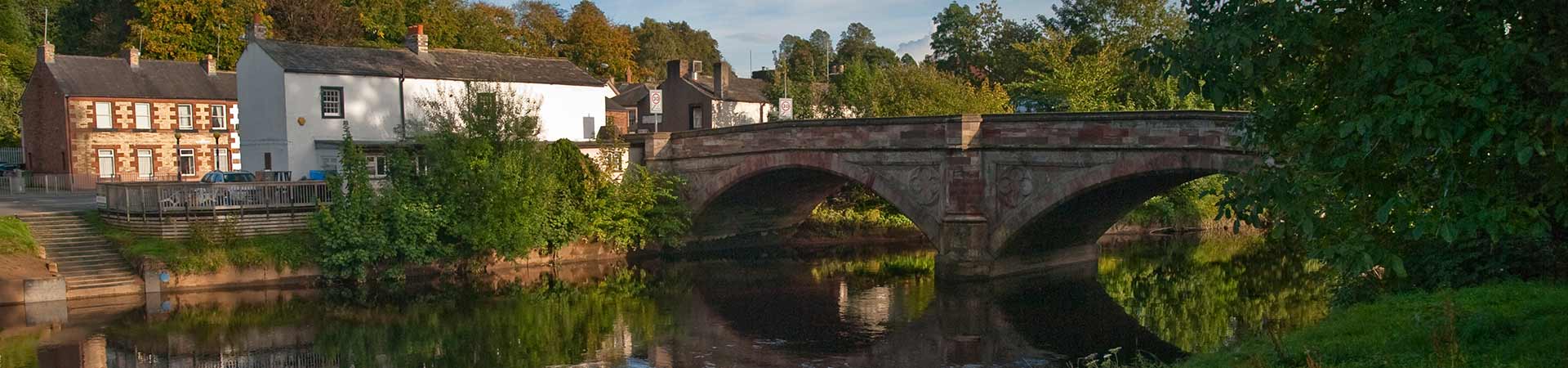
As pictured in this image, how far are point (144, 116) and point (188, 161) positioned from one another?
9.88 ft

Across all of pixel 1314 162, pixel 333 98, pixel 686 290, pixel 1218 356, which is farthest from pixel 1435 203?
pixel 333 98

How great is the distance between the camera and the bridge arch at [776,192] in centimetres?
2964

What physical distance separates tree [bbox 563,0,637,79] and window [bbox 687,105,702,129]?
1090 cm

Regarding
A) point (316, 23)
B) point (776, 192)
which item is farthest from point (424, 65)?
point (316, 23)

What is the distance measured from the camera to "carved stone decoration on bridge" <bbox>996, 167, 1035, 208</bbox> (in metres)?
27.0

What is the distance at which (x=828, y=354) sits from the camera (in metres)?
20.1

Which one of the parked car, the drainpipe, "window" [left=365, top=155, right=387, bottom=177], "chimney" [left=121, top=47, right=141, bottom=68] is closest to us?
the parked car

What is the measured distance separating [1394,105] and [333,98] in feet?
106

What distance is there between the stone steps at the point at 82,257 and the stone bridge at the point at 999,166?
15.2 meters

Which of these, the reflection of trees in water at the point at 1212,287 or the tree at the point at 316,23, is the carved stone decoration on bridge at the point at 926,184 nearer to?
the reflection of trees in water at the point at 1212,287

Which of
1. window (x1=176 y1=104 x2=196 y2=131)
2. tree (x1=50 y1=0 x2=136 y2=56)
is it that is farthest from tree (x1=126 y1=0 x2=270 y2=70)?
window (x1=176 y1=104 x2=196 y2=131)

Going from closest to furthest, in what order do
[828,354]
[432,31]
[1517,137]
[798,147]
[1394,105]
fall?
1. [1517,137]
2. [1394,105]
3. [828,354]
4. [798,147]
5. [432,31]

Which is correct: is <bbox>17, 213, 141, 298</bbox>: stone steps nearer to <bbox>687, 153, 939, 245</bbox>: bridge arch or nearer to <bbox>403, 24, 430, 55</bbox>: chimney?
<bbox>403, 24, 430, 55</bbox>: chimney

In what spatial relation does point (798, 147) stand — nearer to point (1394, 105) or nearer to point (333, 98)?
point (333, 98)
